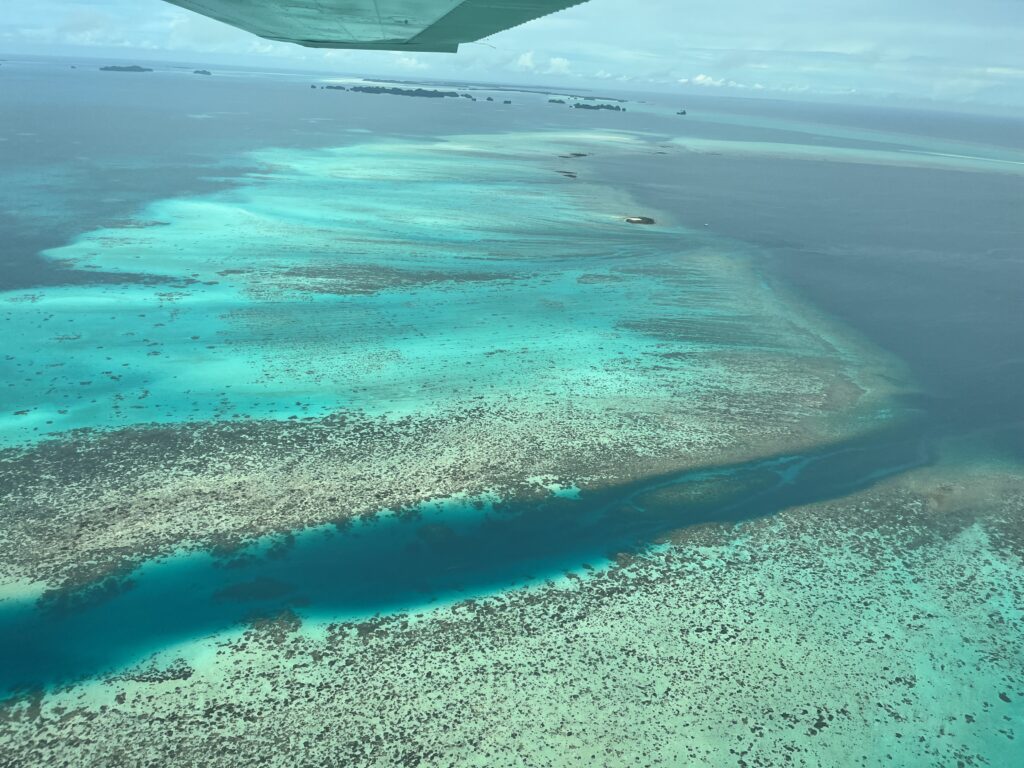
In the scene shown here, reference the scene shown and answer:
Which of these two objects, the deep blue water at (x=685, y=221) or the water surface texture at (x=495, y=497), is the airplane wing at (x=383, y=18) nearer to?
the water surface texture at (x=495, y=497)

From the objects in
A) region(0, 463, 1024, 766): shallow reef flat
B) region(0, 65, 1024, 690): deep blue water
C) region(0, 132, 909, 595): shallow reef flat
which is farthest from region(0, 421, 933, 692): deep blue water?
region(0, 132, 909, 595): shallow reef flat

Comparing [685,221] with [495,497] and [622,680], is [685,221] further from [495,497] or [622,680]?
[622,680]

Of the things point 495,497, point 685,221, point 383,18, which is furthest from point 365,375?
point 685,221

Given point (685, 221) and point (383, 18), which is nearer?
point (383, 18)

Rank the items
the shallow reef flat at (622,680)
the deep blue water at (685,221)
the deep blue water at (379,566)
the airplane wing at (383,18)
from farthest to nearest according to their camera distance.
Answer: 1. the deep blue water at (685,221)
2. the deep blue water at (379,566)
3. the shallow reef flat at (622,680)
4. the airplane wing at (383,18)

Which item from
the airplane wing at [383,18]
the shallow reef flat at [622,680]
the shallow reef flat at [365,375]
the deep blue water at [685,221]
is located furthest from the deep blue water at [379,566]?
the airplane wing at [383,18]

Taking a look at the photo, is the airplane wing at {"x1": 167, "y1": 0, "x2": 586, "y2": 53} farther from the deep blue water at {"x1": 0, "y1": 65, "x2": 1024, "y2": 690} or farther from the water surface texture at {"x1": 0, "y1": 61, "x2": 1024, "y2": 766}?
the deep blue water at {"x1": 0, "y1": 65, "x2": 1024, "y2": 690}
